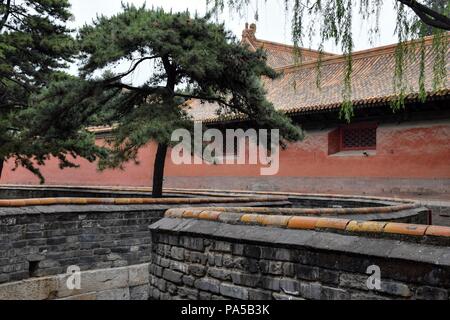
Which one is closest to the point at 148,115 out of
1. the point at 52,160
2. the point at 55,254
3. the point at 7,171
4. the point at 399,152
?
the point at 55,254

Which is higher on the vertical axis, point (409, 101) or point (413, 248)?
point (409, 101)

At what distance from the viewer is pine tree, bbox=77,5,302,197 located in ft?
25.3

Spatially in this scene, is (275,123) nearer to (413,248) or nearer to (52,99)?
(52,99)

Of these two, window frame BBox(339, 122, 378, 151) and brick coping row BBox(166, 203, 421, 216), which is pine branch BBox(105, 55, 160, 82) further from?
window frame BBox(339, 122, 378, 151)

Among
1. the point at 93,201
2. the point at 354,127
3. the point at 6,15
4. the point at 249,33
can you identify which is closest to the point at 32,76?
the point at 6,15

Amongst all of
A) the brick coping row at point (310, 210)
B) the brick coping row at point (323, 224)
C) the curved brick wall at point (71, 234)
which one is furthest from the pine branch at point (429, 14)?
the curved brick wall at point (71, 234)

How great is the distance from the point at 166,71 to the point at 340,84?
7.29 m

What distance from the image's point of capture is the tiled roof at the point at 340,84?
38.8 ft

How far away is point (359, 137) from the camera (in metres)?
Answer: 13.2

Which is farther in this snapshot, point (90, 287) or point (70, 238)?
point (90, 287)

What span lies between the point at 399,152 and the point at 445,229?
998 centimetres

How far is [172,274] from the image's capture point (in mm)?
3965

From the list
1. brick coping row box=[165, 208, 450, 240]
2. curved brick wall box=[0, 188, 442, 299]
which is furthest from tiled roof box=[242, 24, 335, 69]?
brick coping row box=[165, 208, 450, 240]

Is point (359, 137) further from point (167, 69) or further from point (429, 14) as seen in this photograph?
point (429, 14)
